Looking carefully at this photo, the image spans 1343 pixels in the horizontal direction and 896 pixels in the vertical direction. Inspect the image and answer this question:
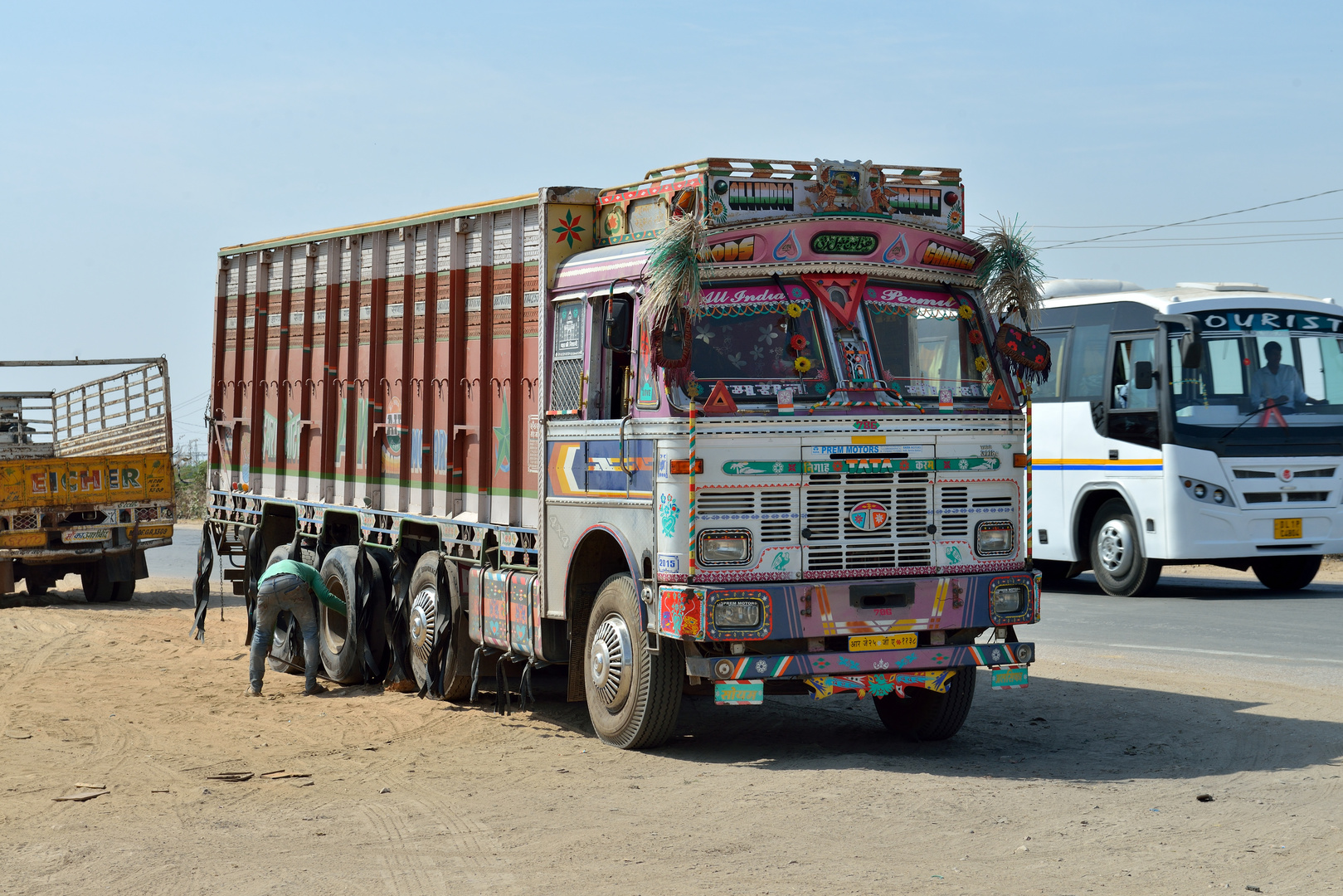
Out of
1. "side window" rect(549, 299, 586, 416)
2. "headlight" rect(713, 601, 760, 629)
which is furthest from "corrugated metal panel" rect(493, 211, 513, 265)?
"headlight" rect(713, 601, 760, 629)

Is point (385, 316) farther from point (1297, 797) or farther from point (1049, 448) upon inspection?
point (1049, 448)

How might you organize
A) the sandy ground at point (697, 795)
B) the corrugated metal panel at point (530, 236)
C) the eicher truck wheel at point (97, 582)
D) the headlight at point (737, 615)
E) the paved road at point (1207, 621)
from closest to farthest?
the sandy ground at point (697, 795)
the headlight at point (737, 615)
the corrugated metal panel at point (530, 236)
the paved road at point (1207, 621)
the eicher truck wheel at point (97, 582)

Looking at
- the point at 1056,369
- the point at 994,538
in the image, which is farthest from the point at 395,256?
the point at 1056,369

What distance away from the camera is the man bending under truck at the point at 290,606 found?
12.5m

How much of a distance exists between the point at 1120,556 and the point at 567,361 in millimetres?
10754

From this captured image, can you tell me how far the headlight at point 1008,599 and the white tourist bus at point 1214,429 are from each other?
8409 millimetres

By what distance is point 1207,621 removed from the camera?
15.4 m

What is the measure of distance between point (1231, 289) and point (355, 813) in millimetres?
13434

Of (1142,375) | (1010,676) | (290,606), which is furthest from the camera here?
(1142,375)

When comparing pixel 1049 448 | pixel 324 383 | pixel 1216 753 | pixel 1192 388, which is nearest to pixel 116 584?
pixel 324 383

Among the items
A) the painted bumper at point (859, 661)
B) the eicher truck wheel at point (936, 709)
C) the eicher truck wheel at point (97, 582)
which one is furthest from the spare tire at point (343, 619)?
the eicher truck wheel at point (97, 582)

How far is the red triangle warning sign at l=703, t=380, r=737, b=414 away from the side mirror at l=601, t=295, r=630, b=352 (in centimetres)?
69

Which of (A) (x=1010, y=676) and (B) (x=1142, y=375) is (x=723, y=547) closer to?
(A) (x=1010, y=676)

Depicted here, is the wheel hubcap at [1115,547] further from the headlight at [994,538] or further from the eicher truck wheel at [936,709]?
the headlight at [994,538]
